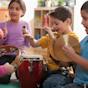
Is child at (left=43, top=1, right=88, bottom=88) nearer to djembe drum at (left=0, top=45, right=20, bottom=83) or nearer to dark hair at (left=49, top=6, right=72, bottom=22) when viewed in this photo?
dark hair at (left=49, top=6, right=72, bottom=22)

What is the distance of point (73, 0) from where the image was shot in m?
3.97

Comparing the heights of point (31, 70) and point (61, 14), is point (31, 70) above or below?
below

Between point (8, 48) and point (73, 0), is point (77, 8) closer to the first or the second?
point (73, 0)

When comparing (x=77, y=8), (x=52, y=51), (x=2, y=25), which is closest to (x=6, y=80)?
Answer: (x=52, y=51)

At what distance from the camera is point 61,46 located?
65.5 inches

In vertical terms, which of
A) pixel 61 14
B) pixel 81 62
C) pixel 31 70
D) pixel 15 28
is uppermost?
pixel 61 14

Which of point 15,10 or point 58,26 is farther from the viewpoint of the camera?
point 15,10

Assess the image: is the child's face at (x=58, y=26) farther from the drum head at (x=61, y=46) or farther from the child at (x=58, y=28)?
the drum head at (x=61, y=46)

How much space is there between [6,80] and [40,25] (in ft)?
6.99

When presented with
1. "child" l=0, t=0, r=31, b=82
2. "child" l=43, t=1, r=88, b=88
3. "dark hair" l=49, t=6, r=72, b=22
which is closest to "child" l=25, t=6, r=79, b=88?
"dark hair" l=49, t=6, r=72, b=22

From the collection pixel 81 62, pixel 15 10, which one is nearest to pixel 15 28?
pixel 15 10

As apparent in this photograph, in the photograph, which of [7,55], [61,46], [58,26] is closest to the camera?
[61,46]

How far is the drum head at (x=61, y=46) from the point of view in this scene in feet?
5.18

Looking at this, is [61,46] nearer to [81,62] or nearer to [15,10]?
[81,62]
